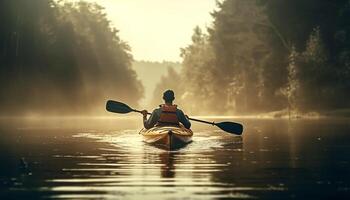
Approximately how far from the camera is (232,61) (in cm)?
9238

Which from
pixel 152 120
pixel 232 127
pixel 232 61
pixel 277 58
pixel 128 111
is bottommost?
pixel 232 127

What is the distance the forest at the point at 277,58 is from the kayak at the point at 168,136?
127 feet

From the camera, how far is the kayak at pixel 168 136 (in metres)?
20.7

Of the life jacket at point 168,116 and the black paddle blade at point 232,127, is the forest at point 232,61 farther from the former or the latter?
the life jacket at point 168,116

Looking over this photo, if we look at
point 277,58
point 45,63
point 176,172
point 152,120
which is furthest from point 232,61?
point 176,172

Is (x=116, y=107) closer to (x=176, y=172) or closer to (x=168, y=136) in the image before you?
(x=168, y=136)

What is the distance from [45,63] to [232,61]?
27.6 m

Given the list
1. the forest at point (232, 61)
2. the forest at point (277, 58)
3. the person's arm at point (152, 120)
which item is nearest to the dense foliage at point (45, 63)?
the forest at point (232, 61)

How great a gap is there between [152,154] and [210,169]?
4762 millimetres

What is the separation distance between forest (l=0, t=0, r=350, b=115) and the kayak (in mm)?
38657

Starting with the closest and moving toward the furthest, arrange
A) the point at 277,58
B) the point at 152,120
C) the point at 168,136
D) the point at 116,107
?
1. the point at 168,136
2. the point at 152,120
3. the point at 116,107
4. the point at 277,58

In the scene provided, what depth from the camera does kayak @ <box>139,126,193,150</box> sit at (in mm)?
A: 20672

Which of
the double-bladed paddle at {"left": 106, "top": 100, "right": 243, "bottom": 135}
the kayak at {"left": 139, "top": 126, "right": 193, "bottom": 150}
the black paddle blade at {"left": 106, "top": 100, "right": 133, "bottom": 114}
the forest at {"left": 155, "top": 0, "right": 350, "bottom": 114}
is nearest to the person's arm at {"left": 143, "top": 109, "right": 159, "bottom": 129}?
the kayak at {"left": 139, "top": 126, "right": 193, "bottom": 150}

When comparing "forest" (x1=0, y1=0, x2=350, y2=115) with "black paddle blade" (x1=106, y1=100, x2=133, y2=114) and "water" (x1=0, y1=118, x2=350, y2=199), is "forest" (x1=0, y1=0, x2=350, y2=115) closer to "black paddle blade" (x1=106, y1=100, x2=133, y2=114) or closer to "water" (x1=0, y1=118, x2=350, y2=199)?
"black paddle blade" (x1=106, y1=100, x2=133, y2=114)
